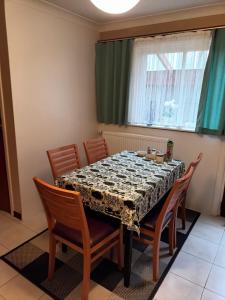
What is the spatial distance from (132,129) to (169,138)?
1.90 ft

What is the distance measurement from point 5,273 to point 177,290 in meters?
1.39

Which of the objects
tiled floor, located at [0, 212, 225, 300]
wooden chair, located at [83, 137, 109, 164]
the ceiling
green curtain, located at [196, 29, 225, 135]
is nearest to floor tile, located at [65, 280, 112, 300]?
tiled floor, located at [0, 212, 225, 300]

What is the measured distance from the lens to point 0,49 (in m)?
2.18

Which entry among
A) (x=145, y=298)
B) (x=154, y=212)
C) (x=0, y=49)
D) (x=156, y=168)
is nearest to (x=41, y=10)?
(x=0, y=49)

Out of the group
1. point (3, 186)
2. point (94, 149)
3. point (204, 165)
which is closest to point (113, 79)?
point (94, 149)

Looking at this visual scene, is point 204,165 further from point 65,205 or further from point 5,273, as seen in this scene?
point 5,273

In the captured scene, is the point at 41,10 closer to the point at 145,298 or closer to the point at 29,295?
the point at 29,295

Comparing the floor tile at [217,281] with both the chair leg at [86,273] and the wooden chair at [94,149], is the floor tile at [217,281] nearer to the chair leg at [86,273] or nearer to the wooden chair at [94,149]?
the chair leg at [86,273]

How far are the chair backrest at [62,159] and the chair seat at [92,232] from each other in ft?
2.04

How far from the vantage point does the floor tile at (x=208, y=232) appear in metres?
2.33

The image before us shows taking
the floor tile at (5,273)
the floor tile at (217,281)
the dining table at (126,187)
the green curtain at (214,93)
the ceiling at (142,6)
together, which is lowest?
the floor tile at (217,281)

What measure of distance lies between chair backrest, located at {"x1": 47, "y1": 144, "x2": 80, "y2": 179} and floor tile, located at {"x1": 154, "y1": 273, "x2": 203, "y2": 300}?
52.1 inches

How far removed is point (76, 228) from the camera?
1441mm

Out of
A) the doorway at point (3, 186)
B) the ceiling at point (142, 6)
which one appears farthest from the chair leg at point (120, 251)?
the ceiling at point (142, 6)
